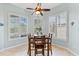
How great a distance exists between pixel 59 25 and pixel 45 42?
84 centimetres

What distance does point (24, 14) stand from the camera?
11.2ft

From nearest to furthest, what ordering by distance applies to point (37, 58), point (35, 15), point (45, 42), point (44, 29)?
point (37, 58) → point (44, 29) → point (35, 15) → point (45, 42)

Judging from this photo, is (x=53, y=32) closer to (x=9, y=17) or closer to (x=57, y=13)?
(x=57, y=13)

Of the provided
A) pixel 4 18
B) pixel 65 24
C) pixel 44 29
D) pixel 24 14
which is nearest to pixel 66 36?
pixel 65 24

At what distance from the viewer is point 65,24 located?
9.96ft

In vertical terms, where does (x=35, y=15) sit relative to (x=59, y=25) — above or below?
above

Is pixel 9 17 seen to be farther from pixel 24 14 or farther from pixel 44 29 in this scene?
pixel 44 29

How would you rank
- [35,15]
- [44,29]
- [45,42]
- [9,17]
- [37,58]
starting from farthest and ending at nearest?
[9,17] < [45,42] < [35,15] < [44,29] < [37,58]

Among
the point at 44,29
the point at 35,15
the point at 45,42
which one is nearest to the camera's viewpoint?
the point at 44,29

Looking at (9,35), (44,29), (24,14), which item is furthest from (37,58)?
(9,35)

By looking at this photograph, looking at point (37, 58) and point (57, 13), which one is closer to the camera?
point (37, 58)

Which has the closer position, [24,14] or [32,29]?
[32,29]

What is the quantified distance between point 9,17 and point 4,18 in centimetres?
24

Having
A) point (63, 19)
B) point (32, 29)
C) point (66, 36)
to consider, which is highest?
point (63, 19)
